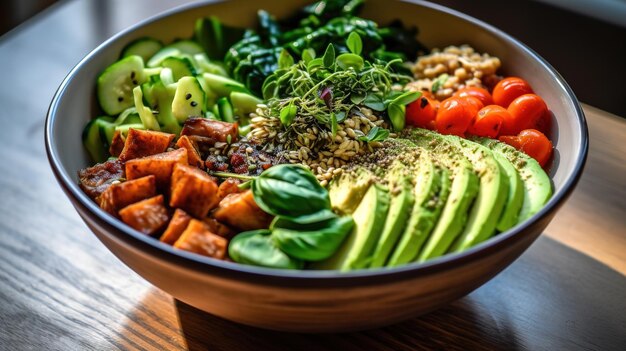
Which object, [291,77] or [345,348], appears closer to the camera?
[345,348]

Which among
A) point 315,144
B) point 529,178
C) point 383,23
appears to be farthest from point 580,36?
point 315,144

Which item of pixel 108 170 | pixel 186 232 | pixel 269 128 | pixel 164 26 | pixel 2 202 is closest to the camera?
pixel 186 232

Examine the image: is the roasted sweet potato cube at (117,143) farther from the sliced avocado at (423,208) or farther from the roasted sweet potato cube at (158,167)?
the sliced avocado at (423,208)

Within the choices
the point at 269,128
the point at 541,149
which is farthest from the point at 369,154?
the point at 541,149

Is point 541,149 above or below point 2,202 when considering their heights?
above

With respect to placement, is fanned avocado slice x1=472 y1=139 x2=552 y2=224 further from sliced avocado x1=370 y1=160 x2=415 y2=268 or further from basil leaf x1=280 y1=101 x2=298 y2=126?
basil leaf x1=280 y1=101 x2=298 y2=126

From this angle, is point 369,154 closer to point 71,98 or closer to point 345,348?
point 345,348
